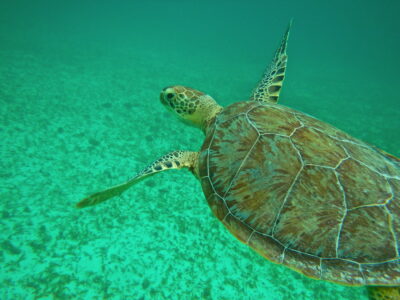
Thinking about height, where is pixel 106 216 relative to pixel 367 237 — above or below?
below

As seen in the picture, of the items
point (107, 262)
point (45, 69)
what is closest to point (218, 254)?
point (107, 262)

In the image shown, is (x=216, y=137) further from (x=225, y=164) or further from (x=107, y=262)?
(x=107, y=262)

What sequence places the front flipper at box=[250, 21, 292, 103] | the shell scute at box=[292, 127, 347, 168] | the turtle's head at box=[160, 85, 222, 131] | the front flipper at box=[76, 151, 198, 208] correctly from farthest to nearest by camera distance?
the front flipper at box=[250, 21, 292, 103]
the turtle's head at box=[160, 85, 222, 131]
the front flipper at box=[76, 151, 198, 208]
the shell scute at box=[292, 127, 347, 168]

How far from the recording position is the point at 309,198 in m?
1.37

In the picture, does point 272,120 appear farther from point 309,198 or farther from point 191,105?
point 191,105

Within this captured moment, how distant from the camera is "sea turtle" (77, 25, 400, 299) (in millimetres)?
1247

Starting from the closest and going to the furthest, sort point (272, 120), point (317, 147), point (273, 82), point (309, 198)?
point (309, 198) → point (317, 147) → point (272, 120) → point (273, 82)

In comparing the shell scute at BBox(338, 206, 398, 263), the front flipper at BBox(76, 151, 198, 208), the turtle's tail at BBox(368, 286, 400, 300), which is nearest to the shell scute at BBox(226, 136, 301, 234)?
the shell scute at BBox(338, 206, 398, 263)

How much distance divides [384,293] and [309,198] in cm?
76

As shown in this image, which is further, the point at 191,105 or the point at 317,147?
the point at 191,105

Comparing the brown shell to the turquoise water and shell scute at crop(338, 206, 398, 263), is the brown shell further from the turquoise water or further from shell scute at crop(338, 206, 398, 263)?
the turquoise water

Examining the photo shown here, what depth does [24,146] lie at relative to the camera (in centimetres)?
385

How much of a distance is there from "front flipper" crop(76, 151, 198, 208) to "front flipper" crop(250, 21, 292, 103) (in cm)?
137

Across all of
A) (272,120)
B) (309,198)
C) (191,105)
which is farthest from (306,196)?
(191,105)
